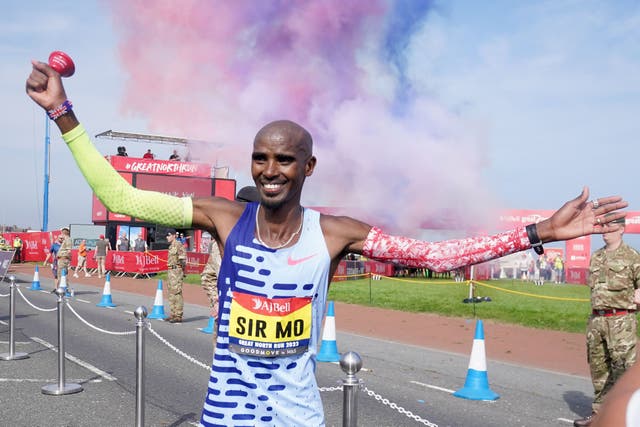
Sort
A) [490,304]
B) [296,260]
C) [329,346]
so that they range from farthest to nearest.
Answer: [490,304] → [329,346] → [296,260]

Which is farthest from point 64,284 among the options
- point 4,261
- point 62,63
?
point 62,63

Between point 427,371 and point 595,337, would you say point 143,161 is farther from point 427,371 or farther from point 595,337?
point 595,337

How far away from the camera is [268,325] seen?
2408mm

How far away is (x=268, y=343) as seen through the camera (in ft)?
7.86

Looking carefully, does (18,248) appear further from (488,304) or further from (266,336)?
(266,336)

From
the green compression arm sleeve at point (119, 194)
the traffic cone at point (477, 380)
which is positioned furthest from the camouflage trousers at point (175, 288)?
the green compression arm sleeve at point (119, 194)

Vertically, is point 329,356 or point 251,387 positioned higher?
point 251,387

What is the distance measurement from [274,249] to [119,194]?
0.69 m

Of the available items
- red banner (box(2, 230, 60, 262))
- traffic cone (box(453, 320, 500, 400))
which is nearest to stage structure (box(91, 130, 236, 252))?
red banner (box(2, 230, 60, 262))

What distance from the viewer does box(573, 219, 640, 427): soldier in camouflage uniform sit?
6.54 metres

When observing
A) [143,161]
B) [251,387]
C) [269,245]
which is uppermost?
[143,161]

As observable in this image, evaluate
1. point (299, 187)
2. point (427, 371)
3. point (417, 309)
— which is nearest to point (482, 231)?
point (417, 309)

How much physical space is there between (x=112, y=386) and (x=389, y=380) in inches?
146

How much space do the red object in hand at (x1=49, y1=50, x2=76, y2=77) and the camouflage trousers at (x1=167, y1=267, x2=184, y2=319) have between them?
11.1 metres
